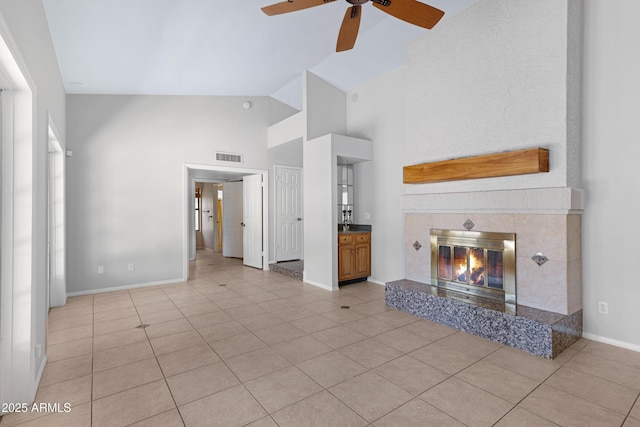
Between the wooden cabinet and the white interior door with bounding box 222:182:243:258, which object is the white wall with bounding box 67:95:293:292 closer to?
the white interior door with bounding box 222:182:243:258

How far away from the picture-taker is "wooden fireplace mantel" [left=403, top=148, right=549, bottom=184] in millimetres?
3159

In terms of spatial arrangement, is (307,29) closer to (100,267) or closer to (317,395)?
(317,395)

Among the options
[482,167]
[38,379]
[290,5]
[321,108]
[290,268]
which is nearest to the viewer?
[38,379]

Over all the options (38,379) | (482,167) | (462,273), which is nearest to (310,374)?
(38,379)

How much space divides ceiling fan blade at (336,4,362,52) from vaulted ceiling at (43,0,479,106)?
82cm

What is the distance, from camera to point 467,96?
387 centimetres

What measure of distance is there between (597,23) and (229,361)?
468cm

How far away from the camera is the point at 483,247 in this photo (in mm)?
3719

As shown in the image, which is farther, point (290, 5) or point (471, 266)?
point (471, 266)

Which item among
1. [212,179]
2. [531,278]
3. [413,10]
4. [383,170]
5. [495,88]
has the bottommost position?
[531,278]

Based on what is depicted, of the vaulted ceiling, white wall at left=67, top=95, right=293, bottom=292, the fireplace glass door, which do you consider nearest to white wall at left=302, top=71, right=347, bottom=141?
the vaulted ceiling

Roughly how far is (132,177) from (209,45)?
262cm

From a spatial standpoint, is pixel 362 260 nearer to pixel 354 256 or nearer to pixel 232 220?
pixel 354 256

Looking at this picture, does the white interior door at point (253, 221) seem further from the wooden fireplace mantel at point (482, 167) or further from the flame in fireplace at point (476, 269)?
the flame in fireplace at point (476, 269)
